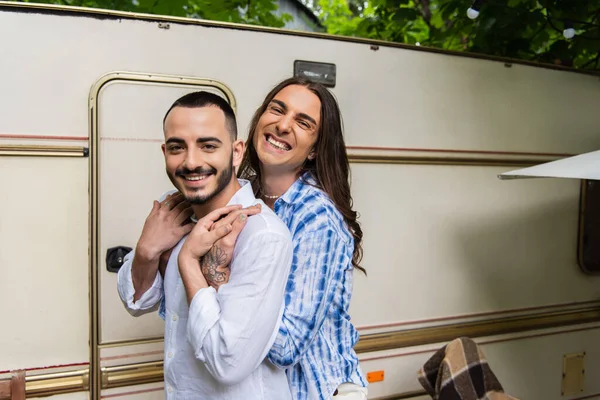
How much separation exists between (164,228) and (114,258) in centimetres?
104

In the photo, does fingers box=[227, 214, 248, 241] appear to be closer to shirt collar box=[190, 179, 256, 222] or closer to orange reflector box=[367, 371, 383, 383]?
shirt collar box=[190, 179, 256, 222]

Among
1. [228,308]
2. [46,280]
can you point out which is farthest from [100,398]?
[228,308]

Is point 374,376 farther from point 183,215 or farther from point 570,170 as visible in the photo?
point 183,215

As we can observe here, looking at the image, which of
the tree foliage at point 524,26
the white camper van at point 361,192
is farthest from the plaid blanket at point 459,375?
the tree foliage at point 524,26

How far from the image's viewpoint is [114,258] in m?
2.57

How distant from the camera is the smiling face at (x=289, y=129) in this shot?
181 cm

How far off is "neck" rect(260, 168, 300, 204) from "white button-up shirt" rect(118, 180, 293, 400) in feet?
0.85

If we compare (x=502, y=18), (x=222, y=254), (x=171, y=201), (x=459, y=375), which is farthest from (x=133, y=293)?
(x=502, y=18)

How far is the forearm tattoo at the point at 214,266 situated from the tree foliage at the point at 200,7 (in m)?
3.00

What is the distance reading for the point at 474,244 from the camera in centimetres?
344

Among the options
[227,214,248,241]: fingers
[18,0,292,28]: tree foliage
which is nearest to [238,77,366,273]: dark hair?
[227,214,248,241]: fingers

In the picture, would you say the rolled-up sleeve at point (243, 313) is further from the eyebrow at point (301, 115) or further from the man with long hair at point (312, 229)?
the eyebrow at point (301, 115)

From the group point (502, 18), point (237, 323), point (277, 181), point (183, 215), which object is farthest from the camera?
point (502, 18)

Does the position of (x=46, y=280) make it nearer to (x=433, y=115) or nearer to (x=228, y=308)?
(x=228, y=308)
